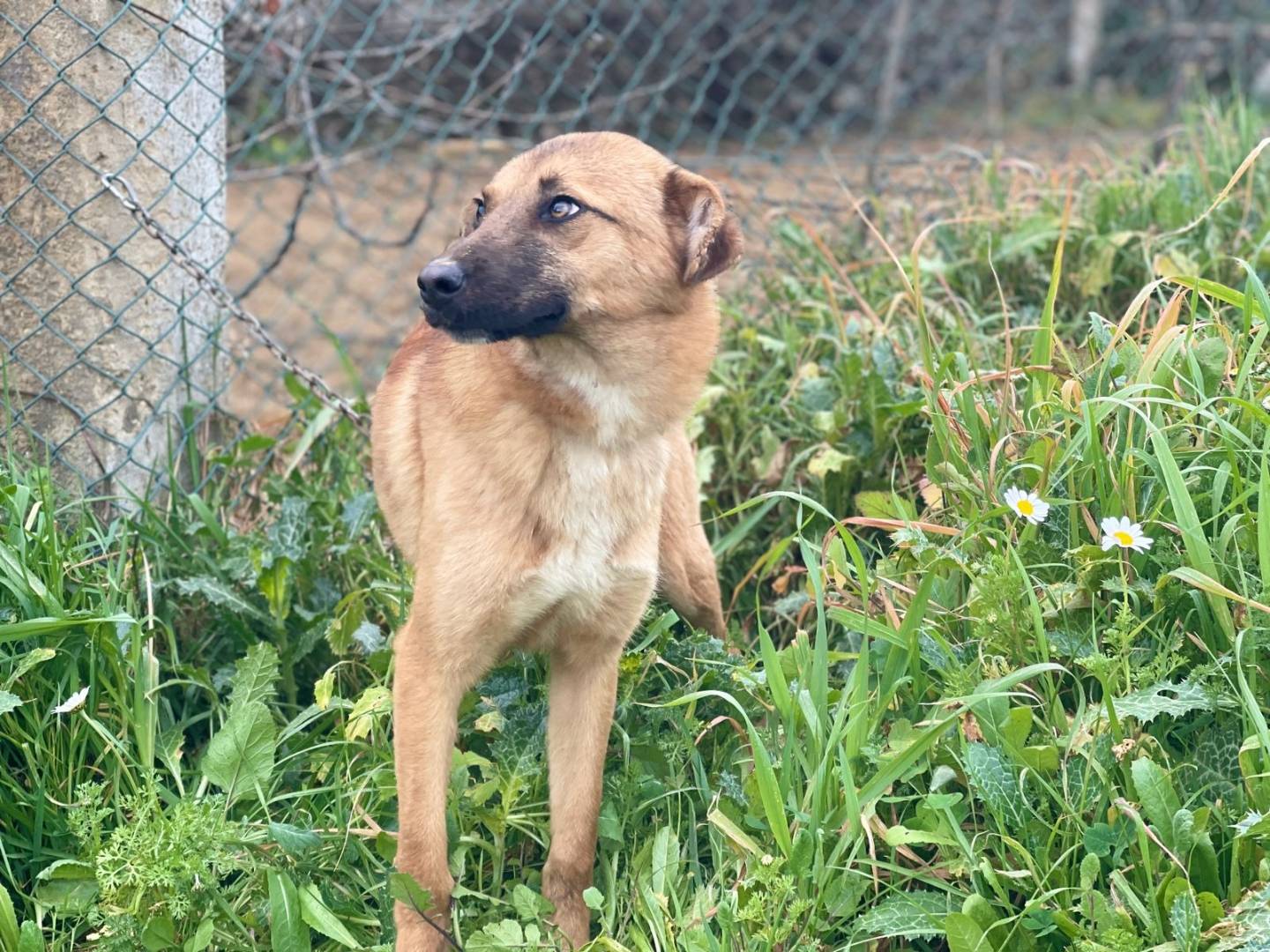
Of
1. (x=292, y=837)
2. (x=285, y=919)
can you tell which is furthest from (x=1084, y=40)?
(x=285, y=919)

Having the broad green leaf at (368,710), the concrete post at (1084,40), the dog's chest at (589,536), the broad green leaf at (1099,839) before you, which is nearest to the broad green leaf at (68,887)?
the broad green leaf at (368,710)

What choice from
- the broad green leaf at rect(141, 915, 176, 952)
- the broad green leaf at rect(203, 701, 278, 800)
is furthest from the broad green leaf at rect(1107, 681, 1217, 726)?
the broad green leaf at rect(141, 915, 176, 952)

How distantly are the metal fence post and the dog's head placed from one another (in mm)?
Result: 1208

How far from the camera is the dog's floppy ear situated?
9.18ft

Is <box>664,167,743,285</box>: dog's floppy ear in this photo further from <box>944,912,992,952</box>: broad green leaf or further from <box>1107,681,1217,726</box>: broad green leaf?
<box>944,912,992,952</box>: broad green leaf

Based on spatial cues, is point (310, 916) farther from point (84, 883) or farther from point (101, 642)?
point (101, 642)

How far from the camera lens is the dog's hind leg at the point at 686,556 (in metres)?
3.29

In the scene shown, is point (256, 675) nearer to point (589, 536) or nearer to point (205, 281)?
point (589, 536)

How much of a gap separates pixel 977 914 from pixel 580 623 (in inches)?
36.8

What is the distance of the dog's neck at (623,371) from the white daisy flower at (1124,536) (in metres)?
0.87

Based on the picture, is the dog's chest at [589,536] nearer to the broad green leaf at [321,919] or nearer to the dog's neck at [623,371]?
the dog's neck at [623,371]

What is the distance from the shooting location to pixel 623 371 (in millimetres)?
2799

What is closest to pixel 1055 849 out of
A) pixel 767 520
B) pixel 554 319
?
pixel 554 319

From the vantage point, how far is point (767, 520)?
3.96 metres
